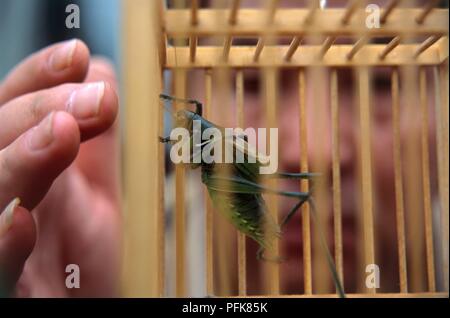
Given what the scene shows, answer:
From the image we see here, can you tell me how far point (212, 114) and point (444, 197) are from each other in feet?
0.69

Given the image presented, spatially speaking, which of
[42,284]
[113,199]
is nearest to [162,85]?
[42,284]

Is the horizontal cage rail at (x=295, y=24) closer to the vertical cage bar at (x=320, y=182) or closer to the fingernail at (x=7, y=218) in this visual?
the vertical cage bar at (x=320, y=182)

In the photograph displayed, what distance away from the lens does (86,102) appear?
42 cm

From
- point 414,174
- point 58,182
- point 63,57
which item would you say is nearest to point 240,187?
point 414,174

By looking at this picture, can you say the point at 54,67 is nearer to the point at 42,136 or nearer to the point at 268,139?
the point at 42,136

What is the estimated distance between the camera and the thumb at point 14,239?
392 mm

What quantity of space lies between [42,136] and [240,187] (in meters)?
0.17

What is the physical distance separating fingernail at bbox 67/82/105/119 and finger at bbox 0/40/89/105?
90 mm

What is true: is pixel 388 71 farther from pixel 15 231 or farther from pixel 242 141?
pixel 15 231

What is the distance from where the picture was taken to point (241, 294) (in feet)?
1.19

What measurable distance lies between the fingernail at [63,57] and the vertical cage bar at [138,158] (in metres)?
0.25

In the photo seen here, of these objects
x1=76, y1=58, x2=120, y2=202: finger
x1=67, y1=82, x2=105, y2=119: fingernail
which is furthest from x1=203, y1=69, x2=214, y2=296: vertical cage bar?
x1=76, y1=58, x2=120, y2=202: finger
